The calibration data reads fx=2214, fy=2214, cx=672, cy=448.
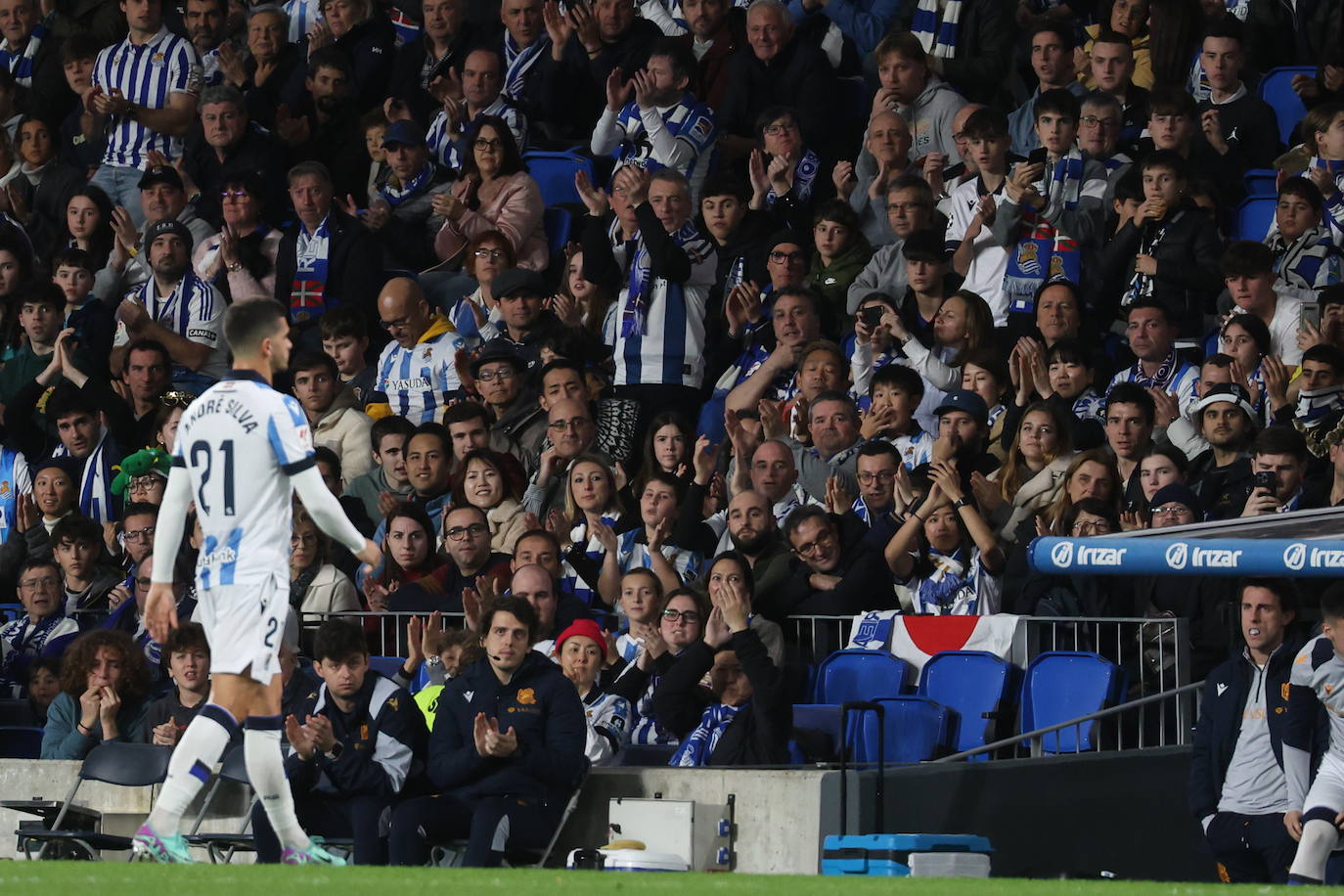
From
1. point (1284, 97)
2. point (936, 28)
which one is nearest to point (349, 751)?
point (936, 28)

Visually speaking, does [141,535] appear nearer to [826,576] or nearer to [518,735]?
[826,576]

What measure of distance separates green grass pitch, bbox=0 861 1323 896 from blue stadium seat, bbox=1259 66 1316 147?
27.6ft

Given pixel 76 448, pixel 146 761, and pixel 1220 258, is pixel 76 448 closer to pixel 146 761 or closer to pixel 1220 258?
pixel 146 761

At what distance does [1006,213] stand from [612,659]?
4.03 m

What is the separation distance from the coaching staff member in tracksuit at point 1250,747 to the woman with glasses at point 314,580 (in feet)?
18.2

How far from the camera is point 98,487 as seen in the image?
1563 centimetres

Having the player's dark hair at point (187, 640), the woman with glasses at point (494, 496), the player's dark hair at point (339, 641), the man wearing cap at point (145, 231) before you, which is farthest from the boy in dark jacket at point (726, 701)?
the man wearing cap at point (145, 231)

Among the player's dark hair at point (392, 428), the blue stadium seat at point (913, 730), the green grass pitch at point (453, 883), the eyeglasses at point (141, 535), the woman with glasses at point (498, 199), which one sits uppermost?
the woman with glasses at point (498, 199)

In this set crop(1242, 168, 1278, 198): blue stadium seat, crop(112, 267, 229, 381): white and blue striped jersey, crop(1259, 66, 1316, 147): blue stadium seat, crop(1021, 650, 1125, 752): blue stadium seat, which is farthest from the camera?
crop(112, 267, 229, 381): white and blue striped jersey

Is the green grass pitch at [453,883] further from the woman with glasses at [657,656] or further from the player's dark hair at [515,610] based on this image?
the woman with glasses at [657,656]

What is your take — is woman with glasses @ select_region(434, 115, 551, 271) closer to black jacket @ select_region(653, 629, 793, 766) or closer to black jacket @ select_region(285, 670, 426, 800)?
black jacket @ select_region(653, 629, 793, 766)

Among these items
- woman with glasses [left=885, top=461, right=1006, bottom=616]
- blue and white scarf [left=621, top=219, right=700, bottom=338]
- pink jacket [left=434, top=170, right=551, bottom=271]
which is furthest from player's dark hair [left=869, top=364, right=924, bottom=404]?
pink jacket [left=434, top=170, right=551, bottom=271]

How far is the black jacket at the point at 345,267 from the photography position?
648 inches

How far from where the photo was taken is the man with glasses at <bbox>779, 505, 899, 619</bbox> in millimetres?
12016
